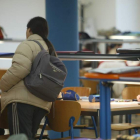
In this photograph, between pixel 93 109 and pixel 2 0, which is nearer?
pixel 93 109

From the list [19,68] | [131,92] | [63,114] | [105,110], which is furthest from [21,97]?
[131,92]

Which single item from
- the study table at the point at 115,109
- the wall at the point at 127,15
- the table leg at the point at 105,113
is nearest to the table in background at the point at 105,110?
the table leg at the point at 105,113

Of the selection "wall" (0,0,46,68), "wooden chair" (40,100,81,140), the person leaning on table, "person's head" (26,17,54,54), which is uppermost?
"wall" (0,0,46,68)

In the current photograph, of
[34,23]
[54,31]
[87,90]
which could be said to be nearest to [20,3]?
[54,31]

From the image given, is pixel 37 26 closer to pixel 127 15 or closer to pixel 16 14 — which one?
pixel 16 14

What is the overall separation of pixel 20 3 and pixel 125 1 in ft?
18.3

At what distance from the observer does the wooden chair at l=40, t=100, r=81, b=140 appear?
12.2 feet

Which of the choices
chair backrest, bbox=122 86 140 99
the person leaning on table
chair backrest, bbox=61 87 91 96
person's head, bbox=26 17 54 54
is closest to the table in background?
the person leaning on table

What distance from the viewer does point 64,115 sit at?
3801 mm

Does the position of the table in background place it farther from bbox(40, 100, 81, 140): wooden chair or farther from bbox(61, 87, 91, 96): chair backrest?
bbox(61, 87, 91, 96): chair backrest

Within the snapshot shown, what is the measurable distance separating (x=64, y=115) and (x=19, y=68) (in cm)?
73

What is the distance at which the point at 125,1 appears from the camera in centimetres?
1343

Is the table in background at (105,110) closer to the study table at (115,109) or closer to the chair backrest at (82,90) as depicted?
the study table at (115,109)

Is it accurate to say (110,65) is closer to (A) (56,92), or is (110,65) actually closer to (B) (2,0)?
(B) (2,0)
